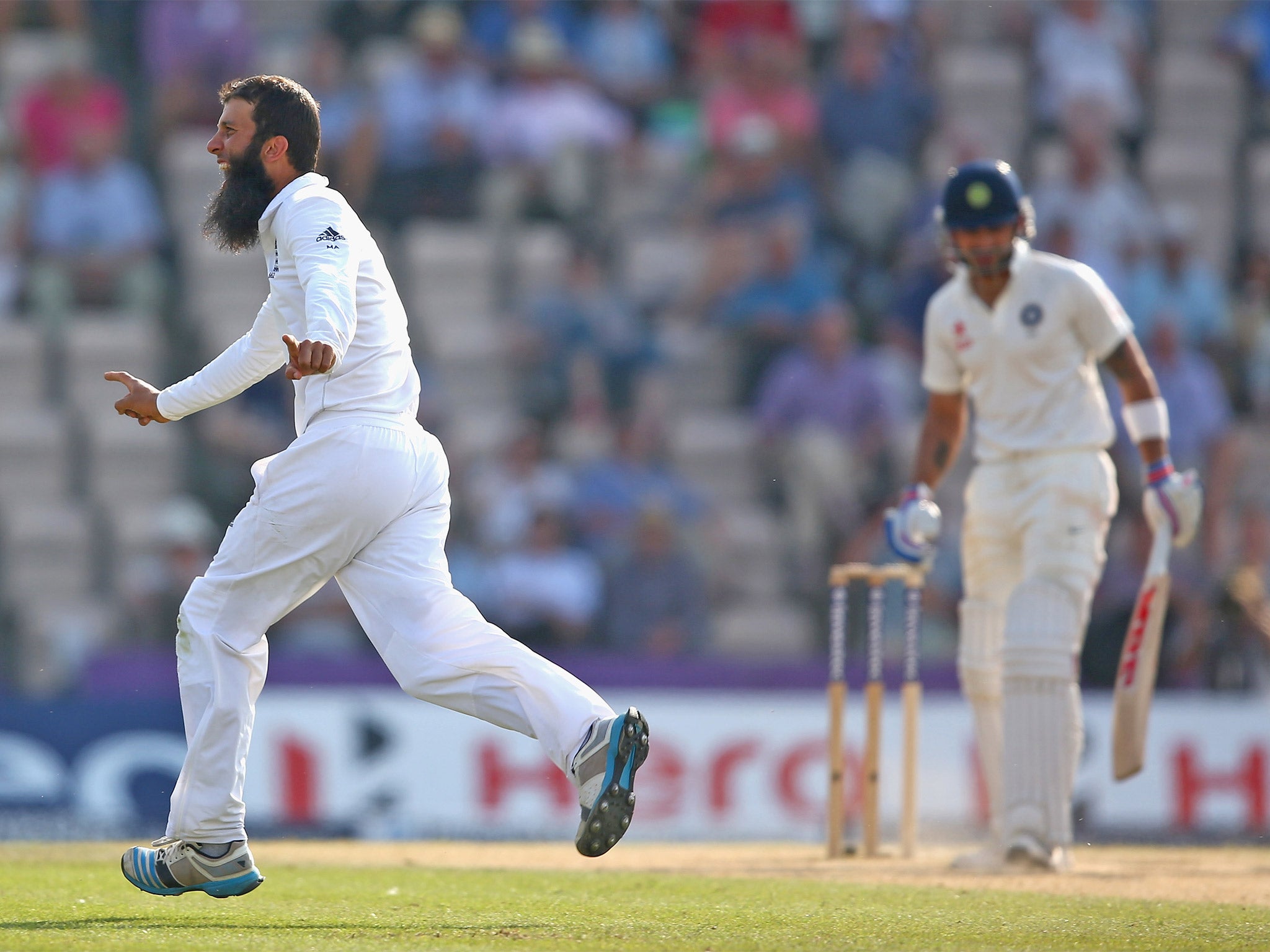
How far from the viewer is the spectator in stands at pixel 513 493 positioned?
11281 mm

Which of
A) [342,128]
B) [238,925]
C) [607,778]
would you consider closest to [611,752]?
[607,778]

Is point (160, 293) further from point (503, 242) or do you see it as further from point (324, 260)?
point (324, 260)

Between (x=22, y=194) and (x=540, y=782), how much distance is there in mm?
5885

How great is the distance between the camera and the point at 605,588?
36.3 feet

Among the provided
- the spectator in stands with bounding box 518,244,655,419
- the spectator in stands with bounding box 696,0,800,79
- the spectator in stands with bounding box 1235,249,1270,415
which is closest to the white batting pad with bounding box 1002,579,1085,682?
the spectator in stands with bounding box 518,244,655,419

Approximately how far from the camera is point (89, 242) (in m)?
12.8

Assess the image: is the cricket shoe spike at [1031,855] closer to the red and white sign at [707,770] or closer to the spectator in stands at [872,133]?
the red and white sign at [707,770]

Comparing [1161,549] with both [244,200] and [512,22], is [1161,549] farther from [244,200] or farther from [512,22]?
[512,22]

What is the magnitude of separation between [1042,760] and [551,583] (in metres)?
4.63

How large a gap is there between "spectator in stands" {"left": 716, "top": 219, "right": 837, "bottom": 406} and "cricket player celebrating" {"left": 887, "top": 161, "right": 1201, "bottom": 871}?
5.45 m

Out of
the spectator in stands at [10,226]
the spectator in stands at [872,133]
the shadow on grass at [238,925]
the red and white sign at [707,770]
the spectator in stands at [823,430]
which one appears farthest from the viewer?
the spectator in stands at [872,133]

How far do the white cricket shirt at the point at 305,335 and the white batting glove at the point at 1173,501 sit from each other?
3039 mm

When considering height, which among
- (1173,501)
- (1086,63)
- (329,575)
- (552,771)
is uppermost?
(1086,63)

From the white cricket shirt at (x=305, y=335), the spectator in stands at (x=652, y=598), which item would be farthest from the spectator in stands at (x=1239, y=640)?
the white cricket shirt at (x=305, y=335)
